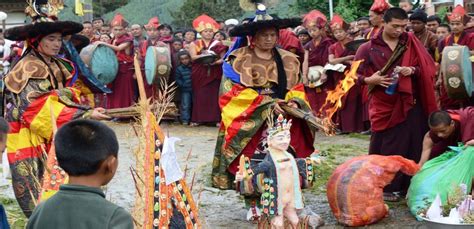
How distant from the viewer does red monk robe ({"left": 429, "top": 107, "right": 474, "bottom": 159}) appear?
6.56m

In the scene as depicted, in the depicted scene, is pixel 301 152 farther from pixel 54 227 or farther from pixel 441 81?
pixel 54 227

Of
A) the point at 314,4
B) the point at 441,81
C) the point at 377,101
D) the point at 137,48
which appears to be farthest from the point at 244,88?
the point at 314,4

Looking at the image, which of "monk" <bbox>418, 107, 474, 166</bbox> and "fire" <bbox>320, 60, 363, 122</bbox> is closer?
"monk" <bbox>418, 107, 474, 166</bbox>

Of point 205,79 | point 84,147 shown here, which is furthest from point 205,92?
point 84,147

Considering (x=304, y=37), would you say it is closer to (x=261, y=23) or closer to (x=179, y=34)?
(x=179, y=34)

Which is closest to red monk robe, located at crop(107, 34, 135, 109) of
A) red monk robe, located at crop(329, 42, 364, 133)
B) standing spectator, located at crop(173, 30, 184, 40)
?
standing spectator, located at crop(173, 30, 184, 40)

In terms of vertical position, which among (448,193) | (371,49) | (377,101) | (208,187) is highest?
(371,49)

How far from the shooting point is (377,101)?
733 centimetres

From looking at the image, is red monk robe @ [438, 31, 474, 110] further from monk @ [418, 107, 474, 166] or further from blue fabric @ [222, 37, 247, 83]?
blue fabric @ [222, 37, 247, 83]

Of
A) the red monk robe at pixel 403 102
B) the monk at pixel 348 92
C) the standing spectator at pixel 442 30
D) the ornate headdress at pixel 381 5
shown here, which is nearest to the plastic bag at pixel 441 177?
the red monk robe at pixel 403 102

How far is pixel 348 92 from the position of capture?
11609 millimetres

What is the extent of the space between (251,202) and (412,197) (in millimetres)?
1309

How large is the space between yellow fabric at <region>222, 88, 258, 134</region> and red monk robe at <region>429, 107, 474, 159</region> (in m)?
1.53

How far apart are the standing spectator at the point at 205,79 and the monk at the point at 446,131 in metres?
6.56
